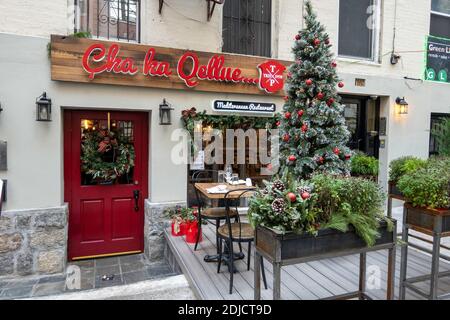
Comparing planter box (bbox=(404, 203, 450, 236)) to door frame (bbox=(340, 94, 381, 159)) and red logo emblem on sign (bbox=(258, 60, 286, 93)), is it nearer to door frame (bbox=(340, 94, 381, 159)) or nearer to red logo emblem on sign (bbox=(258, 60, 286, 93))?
red logo emblem on sign (bbox=(258, 60, 286, 93))

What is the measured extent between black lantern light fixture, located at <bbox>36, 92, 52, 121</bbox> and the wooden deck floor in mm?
2506

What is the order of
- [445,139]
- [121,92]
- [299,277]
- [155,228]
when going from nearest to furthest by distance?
[299,277], [121,92], [155,228], [445,139]

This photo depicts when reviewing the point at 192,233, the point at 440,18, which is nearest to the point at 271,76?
the point at 192,233

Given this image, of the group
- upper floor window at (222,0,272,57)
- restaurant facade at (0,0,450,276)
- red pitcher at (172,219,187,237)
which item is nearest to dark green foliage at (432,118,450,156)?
restaurant facade at (0,0,450,276)

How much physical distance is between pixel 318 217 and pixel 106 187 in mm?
3761

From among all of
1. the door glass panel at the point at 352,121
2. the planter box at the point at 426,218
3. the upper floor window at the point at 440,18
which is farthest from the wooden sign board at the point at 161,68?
the upper floor window at the point at 440,18

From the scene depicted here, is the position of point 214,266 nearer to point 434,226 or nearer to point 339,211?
point 339,211

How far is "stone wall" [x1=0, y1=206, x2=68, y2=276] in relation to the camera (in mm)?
4332

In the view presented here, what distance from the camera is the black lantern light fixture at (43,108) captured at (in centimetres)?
425

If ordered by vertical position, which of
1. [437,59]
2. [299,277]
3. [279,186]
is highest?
[437,59]

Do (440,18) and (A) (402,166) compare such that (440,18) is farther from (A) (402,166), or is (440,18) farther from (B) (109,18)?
(B) (109,18)

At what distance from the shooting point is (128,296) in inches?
141

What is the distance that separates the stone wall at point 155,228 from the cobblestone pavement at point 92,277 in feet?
0.52

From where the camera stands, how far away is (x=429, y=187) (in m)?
2.71
